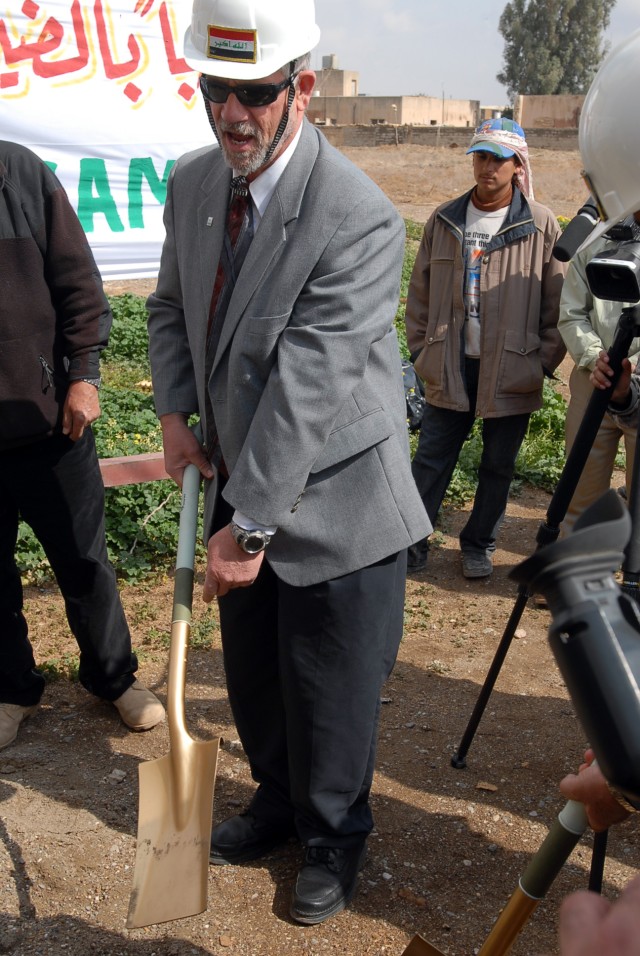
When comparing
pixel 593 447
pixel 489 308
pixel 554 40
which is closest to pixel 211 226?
pixel 489 308

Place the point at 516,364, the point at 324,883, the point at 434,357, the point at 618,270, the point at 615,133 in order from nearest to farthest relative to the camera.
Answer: the point at 615,133, the point at 618,270, the point at 324,883, the point at 516,364, the point at 434,357

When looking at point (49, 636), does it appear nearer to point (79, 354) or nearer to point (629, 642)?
point (79, 354)

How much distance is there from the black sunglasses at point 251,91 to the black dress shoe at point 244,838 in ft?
6.47

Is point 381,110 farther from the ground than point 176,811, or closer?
closer

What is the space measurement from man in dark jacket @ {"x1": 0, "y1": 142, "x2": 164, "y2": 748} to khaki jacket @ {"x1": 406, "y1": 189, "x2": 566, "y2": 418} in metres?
1.94

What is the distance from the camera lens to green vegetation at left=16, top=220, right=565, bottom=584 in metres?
4.68

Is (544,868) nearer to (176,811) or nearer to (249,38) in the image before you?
(176,811)

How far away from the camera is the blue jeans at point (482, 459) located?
481 cm

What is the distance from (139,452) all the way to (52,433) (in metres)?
2.29

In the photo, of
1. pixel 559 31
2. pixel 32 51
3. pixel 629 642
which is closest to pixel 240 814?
pixel 629 642

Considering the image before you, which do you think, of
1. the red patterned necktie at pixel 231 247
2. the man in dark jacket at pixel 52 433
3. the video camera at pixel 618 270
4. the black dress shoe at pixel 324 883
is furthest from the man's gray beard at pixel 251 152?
the black dress shoe at pixel 324 883

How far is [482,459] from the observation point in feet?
16.1

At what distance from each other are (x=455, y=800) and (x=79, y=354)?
1879 millimetres

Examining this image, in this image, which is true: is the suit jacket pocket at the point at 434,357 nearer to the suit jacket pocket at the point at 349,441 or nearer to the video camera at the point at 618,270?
the suit jacket pocket at the point at 349,441
